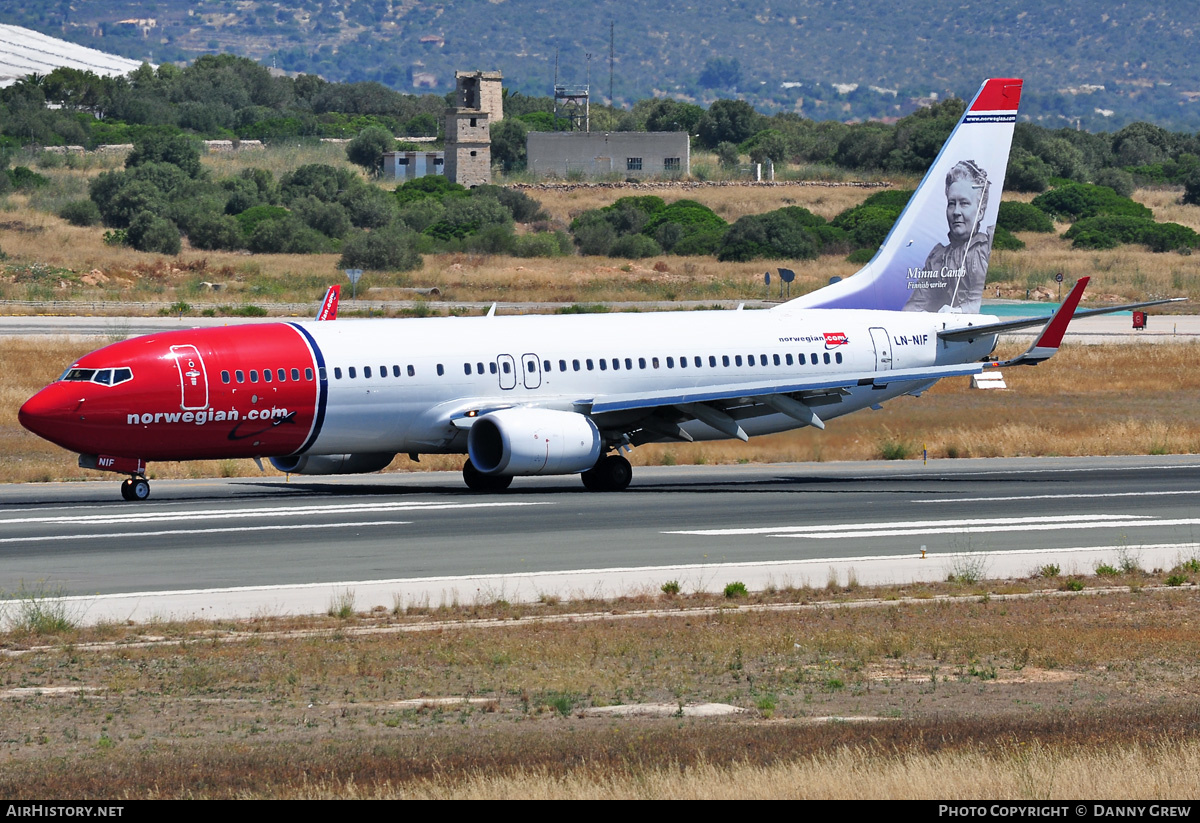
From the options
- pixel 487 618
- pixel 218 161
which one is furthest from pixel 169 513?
pixel 218 161

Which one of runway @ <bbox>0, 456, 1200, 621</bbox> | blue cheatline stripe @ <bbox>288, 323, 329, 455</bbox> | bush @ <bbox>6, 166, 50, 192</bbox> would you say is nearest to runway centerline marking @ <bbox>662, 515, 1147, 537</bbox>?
runway @ <bbox>0, 456, 1200, 621</bbox>

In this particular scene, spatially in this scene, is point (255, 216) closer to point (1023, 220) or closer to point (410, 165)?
point (410, 165)

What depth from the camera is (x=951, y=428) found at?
52.0 metres

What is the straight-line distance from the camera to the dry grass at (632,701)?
13625 millimetres

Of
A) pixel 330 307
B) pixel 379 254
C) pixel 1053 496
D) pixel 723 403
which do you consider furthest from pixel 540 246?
pixel 1053 496

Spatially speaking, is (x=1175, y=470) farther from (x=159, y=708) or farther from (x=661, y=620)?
(x=159, y=708)

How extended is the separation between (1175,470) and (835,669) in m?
28.3

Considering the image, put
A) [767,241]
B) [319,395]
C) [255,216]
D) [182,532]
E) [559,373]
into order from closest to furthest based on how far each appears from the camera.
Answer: [182,532] → [319,395] → [559,373] → [767,241] → [255,216]

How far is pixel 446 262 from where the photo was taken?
121250 millimetres

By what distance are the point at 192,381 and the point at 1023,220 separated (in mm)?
111071

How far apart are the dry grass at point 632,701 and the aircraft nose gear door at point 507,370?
15630 mm

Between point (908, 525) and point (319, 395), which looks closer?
point (908, 525)

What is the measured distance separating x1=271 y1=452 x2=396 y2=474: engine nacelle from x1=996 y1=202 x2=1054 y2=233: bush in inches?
4099

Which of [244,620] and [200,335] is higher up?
[200,335]
